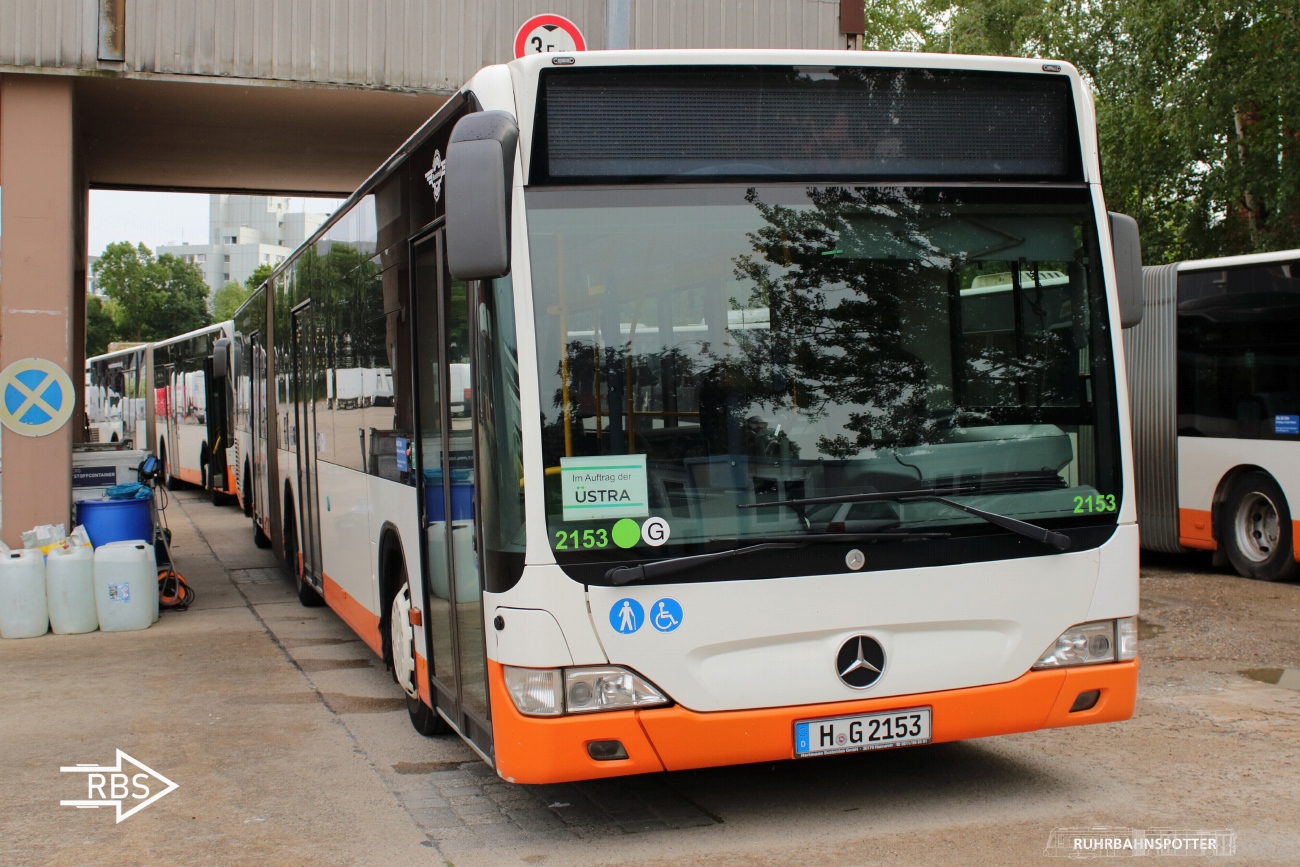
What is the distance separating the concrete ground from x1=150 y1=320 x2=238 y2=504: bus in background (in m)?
13.7

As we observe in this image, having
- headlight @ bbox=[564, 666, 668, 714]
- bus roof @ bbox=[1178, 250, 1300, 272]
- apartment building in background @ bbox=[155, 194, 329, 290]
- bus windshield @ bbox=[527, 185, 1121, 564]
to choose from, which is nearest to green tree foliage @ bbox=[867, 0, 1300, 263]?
bus roof @ bbox=[1178, 250, 1300, 272]

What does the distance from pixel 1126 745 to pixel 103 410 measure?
3273 centimetres

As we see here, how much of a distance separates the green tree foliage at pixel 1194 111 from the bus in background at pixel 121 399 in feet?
68.0

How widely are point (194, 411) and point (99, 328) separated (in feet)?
226

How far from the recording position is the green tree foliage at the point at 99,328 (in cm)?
8612

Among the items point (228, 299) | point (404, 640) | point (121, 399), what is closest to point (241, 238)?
point (228, 299)

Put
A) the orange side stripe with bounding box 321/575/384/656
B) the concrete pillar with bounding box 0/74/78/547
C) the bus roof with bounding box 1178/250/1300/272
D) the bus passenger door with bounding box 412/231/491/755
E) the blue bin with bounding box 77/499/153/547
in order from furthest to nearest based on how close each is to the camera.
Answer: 1. the bus roof with bounding box 1178/250/1300/272
2. the blue bin with bounding box 77/499/153/547
3. the concrete pillar with bounding box 0/74/78/547
4. the orange side stripe with bounding box 321/575/384/656
5. the bus passenger door with bounding box 412/231/491/755

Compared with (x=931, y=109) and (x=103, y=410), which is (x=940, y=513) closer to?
(x=931, y=109)

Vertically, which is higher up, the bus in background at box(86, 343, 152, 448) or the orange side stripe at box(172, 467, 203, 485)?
the bus in background at box(86, 343, 152, 448)

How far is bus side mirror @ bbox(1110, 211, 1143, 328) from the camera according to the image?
5.18 m

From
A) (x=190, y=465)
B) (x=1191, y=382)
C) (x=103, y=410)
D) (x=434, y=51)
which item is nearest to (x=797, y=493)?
(x=434, y=51)

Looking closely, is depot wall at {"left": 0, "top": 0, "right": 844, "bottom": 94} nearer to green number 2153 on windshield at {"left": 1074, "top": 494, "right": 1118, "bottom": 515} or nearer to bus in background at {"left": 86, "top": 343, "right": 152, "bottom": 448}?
green number 2153 on windshield at {"left": 1074, "top": 494, "right": 1118, "bottom": 515}

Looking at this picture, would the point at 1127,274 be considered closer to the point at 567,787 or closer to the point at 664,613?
the point at 664,613

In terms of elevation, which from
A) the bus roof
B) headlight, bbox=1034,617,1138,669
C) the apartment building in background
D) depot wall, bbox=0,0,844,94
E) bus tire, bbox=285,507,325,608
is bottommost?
bus tire, bbox=285,507,325,608
